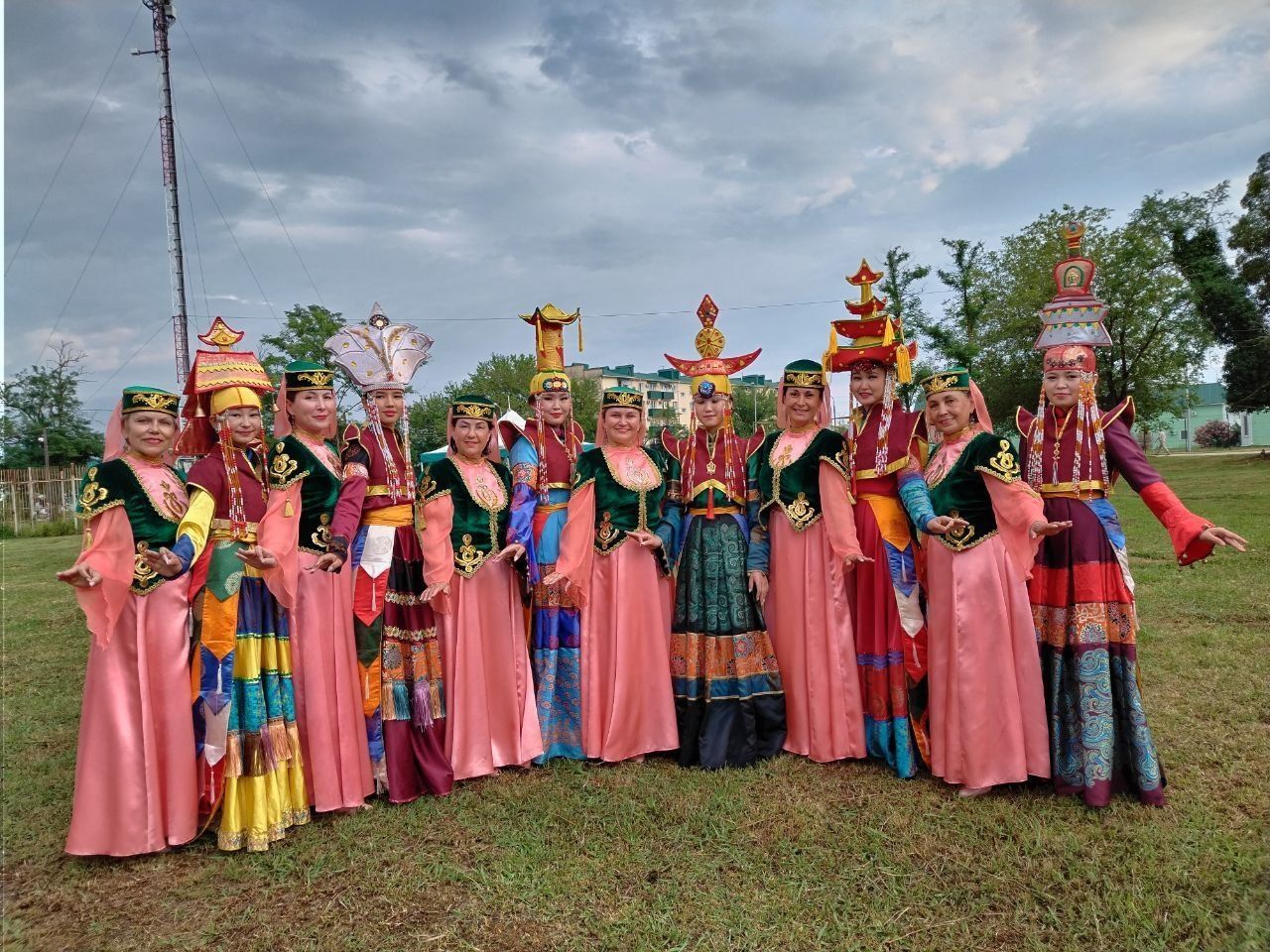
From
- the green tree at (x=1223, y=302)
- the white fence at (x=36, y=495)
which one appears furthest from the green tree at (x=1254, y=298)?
the white fence at (x=36, y=495)

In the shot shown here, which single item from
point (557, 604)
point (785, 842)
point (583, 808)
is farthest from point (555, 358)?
point (785, 842)

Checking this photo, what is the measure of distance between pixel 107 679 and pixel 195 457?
116cm

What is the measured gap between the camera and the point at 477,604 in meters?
4.25

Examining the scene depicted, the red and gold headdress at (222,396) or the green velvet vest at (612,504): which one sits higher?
the red and gold headdress at (222,396)

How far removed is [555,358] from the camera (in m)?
5.02

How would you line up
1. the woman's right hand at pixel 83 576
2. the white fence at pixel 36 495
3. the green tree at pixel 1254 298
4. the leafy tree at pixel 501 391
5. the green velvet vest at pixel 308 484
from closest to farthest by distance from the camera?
the woman's right hand at pixel 83 576 → the green velvet vest at pixel 308 484 → the white fence at pixel 36 495 → the green tree at pixel 1254 298 → the leafy tree at pixel 501 391

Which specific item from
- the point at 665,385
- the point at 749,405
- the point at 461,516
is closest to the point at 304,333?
the point at 461,516

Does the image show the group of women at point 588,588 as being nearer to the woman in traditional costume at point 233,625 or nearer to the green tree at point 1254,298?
the woman in traditional costume at point 233,625

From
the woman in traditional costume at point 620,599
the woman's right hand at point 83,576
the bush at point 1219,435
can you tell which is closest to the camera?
the woman's right hand at point 83,576

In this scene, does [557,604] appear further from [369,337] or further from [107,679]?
[107,679]

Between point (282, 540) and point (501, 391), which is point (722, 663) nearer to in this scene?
point (282, 540)

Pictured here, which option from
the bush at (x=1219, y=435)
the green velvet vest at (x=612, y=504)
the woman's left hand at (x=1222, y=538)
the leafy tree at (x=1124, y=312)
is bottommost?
the woman's left hand at (x=1222, y=538)

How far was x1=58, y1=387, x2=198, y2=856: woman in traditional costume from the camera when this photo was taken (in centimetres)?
329

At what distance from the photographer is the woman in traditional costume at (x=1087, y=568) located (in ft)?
11.5
